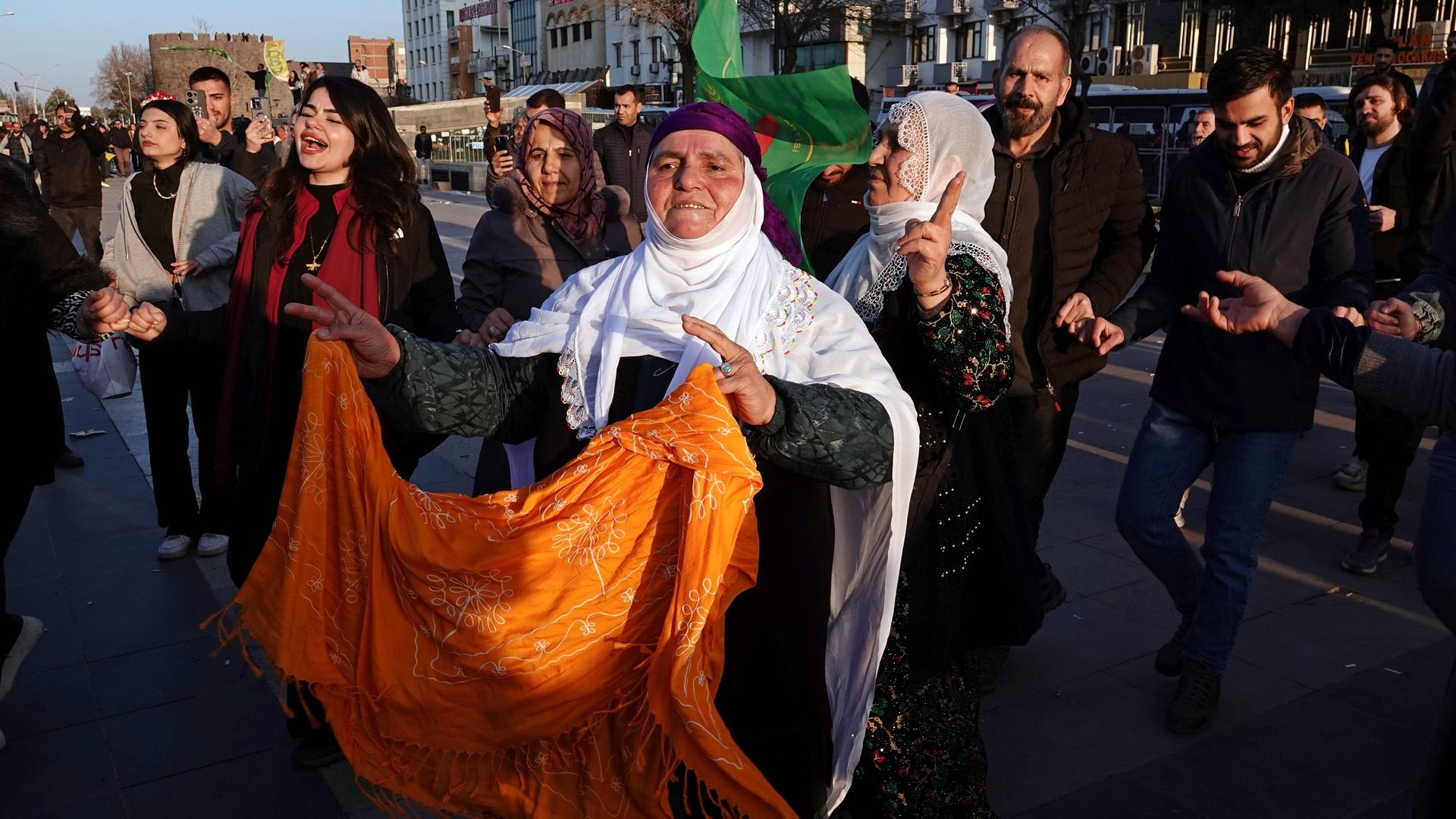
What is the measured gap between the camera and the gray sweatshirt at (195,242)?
5039 millimetres

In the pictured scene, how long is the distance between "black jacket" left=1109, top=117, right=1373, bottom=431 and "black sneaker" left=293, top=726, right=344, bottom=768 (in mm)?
2843

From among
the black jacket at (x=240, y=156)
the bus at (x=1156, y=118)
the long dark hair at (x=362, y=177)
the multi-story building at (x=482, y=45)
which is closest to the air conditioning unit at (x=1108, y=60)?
the bus at (x=1156, y=118)

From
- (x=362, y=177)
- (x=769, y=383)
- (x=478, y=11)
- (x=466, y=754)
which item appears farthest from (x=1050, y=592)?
(x=478, y=11)

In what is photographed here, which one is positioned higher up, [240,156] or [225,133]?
[225,133]

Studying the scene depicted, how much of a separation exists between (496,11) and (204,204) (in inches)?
3999

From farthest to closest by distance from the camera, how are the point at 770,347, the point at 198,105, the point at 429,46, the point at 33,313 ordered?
the point at 429,46
the point at 198,105
the point at 33,313
the point at 770,347

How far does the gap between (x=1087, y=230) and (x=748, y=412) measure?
2101 millimetres

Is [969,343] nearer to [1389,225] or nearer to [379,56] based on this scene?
[1389,225]

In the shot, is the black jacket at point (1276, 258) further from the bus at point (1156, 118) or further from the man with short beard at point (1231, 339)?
the bus at point (1156, 118)

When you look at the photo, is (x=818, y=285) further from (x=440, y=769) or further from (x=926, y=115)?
(x=440, y=769)

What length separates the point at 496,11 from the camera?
326ft

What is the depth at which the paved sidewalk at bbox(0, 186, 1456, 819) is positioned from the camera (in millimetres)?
3369

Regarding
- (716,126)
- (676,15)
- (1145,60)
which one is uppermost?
(676,15)

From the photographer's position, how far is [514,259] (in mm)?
4008
